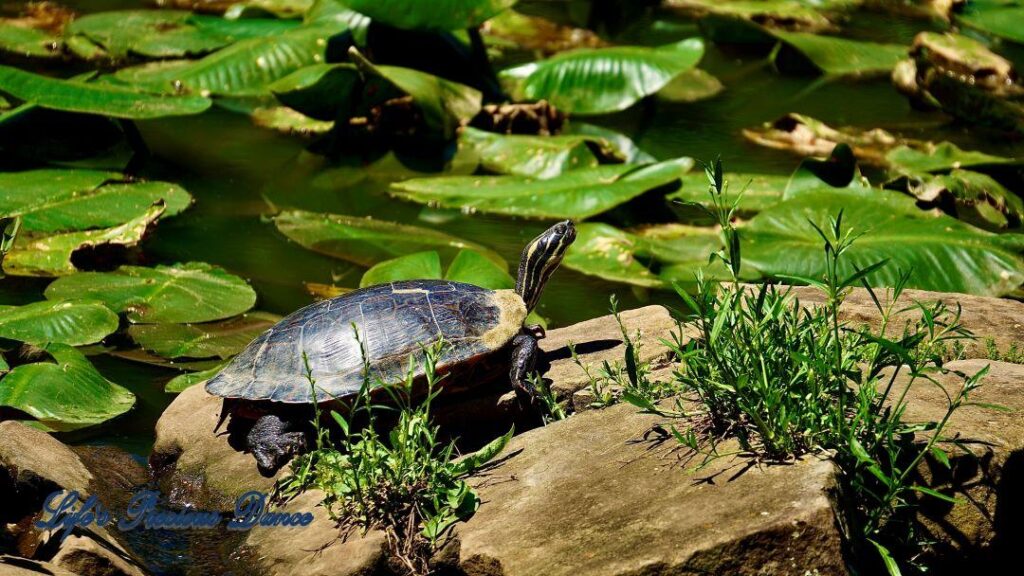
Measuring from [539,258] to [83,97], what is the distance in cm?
358

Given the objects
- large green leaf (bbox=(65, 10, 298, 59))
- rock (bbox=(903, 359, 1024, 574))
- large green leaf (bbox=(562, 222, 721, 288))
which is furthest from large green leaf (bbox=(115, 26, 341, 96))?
rock (bbox=(903, 359, 1024, 574))

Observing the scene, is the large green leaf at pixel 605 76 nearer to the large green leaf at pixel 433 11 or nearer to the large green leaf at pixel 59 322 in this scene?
the large green leaf at pixel 433 11

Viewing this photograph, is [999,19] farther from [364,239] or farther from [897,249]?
[364,239]

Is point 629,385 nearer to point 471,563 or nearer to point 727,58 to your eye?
point 471,563

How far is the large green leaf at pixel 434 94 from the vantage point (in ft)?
24.9

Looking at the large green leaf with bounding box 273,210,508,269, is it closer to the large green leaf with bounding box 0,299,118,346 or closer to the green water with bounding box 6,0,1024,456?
the green water with bounding box 6,0,1024,456

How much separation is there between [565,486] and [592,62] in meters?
5.71

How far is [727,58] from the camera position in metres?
11.0

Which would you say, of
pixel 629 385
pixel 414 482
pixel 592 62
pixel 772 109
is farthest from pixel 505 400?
pixel 772 109

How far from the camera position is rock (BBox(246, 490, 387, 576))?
10.4ft

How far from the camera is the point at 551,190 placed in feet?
21.5

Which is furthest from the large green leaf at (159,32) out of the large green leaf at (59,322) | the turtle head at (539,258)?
the turtle head at (539,258)

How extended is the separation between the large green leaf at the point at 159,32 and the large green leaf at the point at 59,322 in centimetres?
470

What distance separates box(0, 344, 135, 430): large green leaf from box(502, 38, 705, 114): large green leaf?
4.67m
